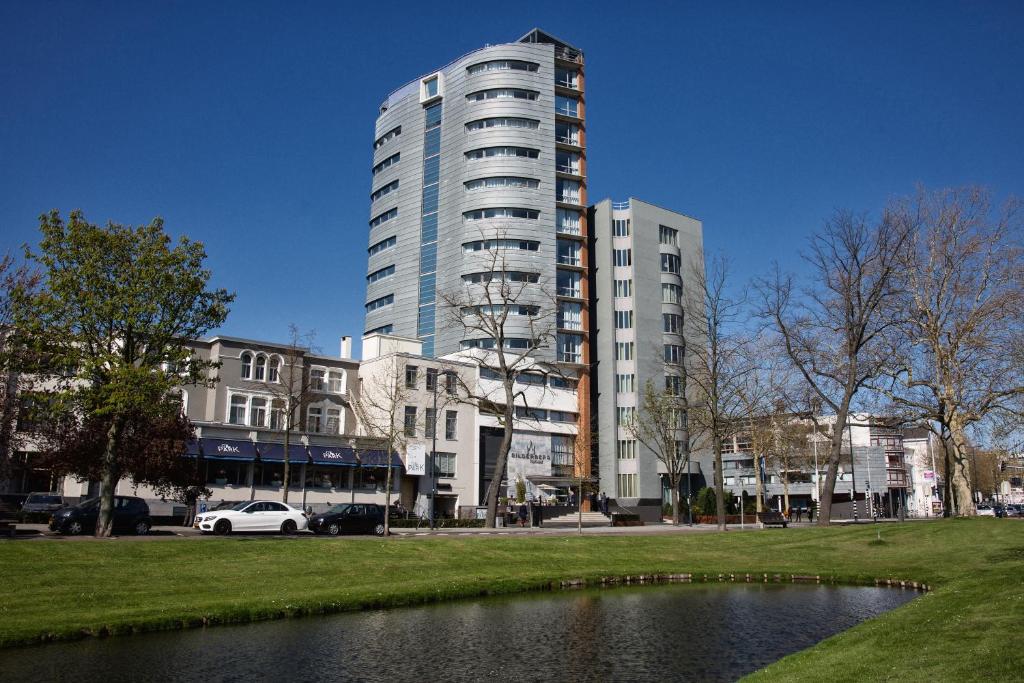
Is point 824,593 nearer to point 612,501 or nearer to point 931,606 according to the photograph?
point 931,606

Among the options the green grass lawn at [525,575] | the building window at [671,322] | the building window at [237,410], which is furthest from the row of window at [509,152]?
the green grass lawn at [525,575]

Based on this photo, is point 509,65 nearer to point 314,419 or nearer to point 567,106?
point 567,106

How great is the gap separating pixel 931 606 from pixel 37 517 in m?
41.7

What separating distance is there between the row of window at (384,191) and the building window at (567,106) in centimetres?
2303

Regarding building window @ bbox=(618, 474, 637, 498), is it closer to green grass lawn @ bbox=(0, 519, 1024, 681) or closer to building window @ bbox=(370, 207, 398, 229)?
green grass lawn @ bbox=(0, 519, 1024, 681)

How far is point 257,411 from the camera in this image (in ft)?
196

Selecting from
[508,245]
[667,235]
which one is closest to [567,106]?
[667,235]

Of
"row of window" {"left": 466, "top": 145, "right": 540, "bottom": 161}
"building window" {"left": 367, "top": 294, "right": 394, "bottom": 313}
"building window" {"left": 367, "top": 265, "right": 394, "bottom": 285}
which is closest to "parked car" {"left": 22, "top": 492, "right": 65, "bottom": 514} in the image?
"building window" {"left": 367, "top": 294, "right": 394, "bottom": 313}

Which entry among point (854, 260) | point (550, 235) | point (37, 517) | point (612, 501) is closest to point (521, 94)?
point (550, 235)

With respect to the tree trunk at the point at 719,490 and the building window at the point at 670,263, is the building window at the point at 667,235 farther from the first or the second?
the tree trunk at the point at 719,490

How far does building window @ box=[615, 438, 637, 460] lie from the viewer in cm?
8338

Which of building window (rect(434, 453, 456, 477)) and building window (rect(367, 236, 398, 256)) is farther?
building window (rect(367, 236, 398, 256))

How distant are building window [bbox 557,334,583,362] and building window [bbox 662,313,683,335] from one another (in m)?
10.2

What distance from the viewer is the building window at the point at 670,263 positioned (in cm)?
9130
